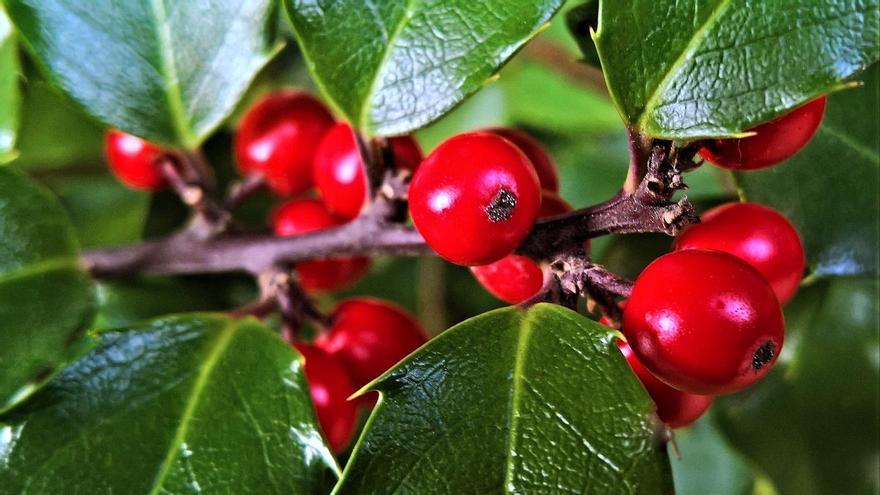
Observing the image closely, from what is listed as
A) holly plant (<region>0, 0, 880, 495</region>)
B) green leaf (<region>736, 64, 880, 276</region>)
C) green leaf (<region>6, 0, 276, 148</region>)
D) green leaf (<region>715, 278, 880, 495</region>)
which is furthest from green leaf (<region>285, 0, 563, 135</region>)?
green leaf (<region>715, 278, 880, 495</region>)

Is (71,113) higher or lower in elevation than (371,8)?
lower

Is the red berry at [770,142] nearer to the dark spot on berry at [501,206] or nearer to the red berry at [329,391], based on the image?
the dark spot on berry at [501,206]

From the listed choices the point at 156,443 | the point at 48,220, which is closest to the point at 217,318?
the point at 156,443

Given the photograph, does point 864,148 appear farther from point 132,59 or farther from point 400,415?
point 132,59

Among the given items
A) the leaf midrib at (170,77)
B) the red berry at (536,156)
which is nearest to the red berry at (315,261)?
the leaf midrib at (170,77)

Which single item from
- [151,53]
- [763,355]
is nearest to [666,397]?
[763,355]

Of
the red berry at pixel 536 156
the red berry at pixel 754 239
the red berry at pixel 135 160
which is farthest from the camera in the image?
the red berry at pixel 135 160

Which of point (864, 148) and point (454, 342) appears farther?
point (864, 148)

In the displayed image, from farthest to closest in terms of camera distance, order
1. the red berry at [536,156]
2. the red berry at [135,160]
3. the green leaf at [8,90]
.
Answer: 1. the red berry at [135,160]
2. the green leaf at [8,90]
3. the red berry at [536,156]
